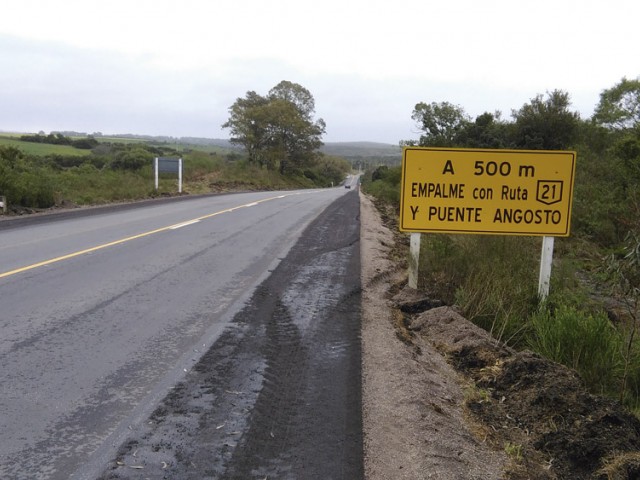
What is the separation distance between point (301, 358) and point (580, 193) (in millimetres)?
16003

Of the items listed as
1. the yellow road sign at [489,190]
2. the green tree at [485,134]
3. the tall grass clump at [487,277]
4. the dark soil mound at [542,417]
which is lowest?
the dark soil mound at [542,417]

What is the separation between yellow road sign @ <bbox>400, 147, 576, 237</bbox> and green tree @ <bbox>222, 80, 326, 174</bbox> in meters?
53.9

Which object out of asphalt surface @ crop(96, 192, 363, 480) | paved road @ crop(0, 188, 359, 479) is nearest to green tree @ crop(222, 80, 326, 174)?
paved road @ crop(0, 188, 359, 479)

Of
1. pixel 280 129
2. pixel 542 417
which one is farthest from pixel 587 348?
pixel 280 129

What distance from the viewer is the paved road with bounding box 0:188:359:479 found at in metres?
3.43

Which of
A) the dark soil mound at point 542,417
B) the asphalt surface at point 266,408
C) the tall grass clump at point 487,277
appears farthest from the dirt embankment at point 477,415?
the tall grass clump at point 487,277

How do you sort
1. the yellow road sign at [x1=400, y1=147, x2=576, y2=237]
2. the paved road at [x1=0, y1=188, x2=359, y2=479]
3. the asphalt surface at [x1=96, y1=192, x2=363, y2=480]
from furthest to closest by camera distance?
the yellow road sign at [x1=400, y1=147, x2=576, y2=237] → the paved road at [x1=0, y1=188, x2=359, y2=479] → the asphalt surface at [x1=96, y1=192, x2=363, y2=480]

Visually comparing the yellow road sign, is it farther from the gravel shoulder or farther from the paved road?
the paved road

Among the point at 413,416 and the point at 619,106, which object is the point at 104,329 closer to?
the point at 413,416

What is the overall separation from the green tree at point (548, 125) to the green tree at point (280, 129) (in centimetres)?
2864

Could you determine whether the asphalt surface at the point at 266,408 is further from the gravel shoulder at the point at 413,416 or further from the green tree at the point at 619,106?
the green tree at the point at 619,106

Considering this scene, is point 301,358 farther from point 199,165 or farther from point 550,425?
point 199,165

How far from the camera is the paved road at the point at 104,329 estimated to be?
3.43 m

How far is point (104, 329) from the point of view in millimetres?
5504
